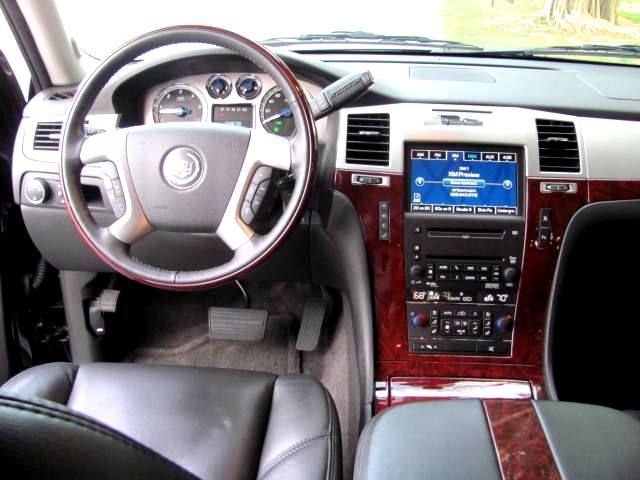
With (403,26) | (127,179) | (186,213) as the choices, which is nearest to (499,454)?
(186,213)

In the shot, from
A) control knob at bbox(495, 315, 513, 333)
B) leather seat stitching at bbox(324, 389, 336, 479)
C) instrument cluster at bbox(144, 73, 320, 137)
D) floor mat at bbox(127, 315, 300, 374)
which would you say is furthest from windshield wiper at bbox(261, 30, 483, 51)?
leather seat stitching at bbox(324, 389, 336, 479)

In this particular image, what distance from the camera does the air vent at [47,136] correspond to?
1743mm

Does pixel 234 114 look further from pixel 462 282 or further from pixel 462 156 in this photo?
pixel 462 282

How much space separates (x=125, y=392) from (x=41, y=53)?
1.02m

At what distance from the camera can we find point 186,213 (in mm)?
1458

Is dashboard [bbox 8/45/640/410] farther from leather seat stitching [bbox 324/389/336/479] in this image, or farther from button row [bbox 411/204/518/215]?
leather seat stitching [bbox 324/389/336/479]

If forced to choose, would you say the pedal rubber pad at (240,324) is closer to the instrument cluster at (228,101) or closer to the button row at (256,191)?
the instrument cluster at (228,101)

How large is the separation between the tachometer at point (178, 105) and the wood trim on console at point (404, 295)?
436mm

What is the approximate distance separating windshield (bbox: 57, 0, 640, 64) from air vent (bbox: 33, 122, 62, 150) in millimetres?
314

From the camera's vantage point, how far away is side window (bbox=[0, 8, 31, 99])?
176cm

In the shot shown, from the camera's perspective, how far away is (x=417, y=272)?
5.64ft

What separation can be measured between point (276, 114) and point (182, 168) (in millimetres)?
370

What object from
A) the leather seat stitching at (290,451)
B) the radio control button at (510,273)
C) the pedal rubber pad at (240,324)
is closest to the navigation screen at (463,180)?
the radio control button at (510,273)

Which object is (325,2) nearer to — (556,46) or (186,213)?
(556,46)
